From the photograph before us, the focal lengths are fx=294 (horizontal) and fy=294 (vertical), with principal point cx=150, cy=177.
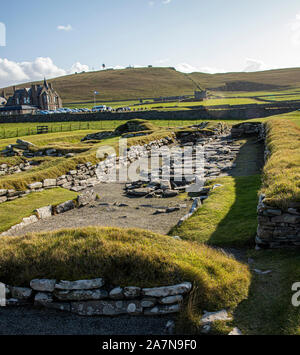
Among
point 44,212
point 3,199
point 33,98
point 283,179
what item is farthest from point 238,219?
point 33,98

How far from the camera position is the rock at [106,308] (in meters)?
6.38

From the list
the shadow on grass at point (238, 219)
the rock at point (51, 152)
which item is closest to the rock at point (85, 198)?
the shadow on grass at point (238, 219)

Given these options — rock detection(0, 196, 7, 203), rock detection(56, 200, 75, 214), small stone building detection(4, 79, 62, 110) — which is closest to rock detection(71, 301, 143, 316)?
rock detection(56, 200, 75, 214)

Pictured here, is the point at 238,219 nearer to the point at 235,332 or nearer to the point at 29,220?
the point at 235,332

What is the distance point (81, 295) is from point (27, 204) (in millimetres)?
11309

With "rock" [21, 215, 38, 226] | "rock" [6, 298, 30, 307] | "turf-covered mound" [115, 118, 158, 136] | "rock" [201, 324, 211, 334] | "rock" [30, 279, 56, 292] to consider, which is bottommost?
"rock" [21, 215, 38, 226]

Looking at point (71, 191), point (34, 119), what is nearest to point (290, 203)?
point (71, 191)

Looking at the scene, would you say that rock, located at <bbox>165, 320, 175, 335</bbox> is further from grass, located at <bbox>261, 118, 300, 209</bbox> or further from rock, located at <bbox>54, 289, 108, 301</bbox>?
grass, located at <bbox>261, 118, 300, 209</bbox>

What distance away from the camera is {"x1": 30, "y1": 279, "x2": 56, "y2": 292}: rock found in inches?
264

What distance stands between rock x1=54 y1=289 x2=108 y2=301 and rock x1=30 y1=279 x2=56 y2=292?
0.59 ft

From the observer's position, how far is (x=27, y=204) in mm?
16453

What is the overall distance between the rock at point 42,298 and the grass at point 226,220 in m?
5.38

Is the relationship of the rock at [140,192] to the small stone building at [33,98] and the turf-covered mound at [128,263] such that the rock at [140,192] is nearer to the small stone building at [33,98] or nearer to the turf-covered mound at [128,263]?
the turf-covered mound at [128,263]
